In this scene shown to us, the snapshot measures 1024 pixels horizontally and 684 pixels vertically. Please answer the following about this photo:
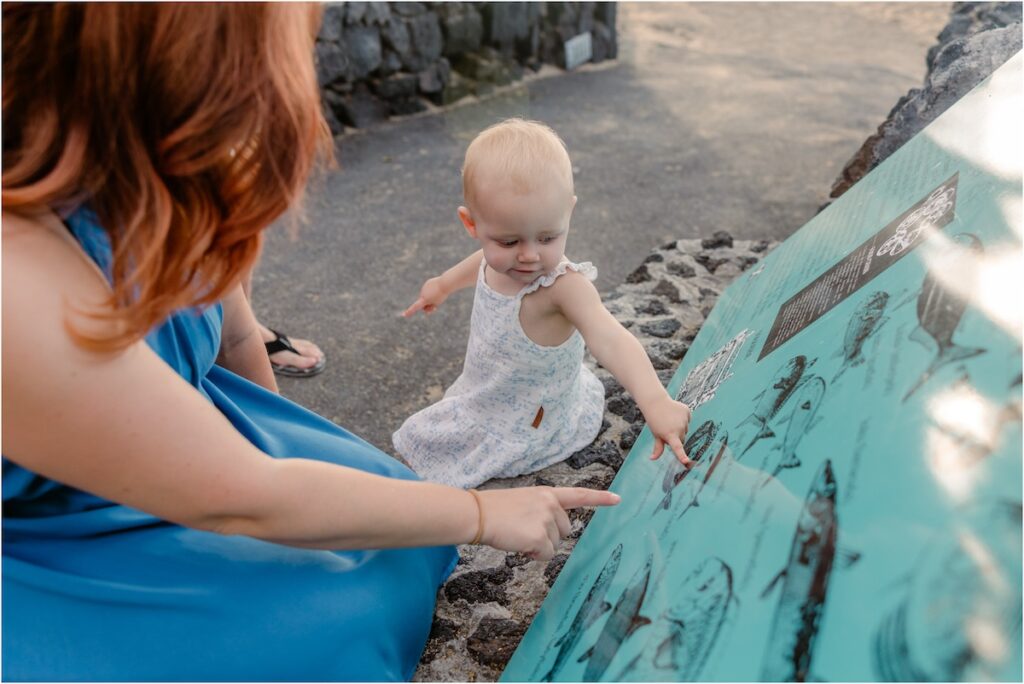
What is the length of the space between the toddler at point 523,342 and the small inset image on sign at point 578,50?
4085 millimetres

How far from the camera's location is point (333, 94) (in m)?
4.70

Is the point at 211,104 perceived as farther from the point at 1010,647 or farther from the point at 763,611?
the point at 1010,647

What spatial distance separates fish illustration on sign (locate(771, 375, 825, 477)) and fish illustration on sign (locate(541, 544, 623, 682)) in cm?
31

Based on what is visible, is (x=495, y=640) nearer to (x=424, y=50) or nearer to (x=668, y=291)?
(x=668, y=291)

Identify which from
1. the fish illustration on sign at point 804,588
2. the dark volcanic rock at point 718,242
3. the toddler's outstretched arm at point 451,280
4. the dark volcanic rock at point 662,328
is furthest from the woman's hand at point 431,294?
the fish illustration on sign at point 804,588

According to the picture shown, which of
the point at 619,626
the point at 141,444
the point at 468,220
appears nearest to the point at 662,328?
the point at 468,220

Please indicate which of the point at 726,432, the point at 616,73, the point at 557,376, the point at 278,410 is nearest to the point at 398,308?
the point at 557,376

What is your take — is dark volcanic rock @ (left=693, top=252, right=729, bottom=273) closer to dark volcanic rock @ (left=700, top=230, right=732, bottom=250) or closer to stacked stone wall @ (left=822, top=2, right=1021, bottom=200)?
dark volcanic rock @ (left=700, top=230, right=732, bottom=250)

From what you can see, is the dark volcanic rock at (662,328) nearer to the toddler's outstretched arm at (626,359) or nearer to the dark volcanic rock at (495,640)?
the toddler's outstretched arm at (626,359)

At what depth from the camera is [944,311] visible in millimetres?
1142

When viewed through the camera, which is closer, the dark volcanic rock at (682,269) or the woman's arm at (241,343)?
the woman's arm at (241,343)

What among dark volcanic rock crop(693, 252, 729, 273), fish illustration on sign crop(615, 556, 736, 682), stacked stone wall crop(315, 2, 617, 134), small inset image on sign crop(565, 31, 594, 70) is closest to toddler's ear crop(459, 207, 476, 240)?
fish illustration on sign crop(615, 556, 736, 682)

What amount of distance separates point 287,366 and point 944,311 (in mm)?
2060

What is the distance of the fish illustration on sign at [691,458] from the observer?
1395mm
